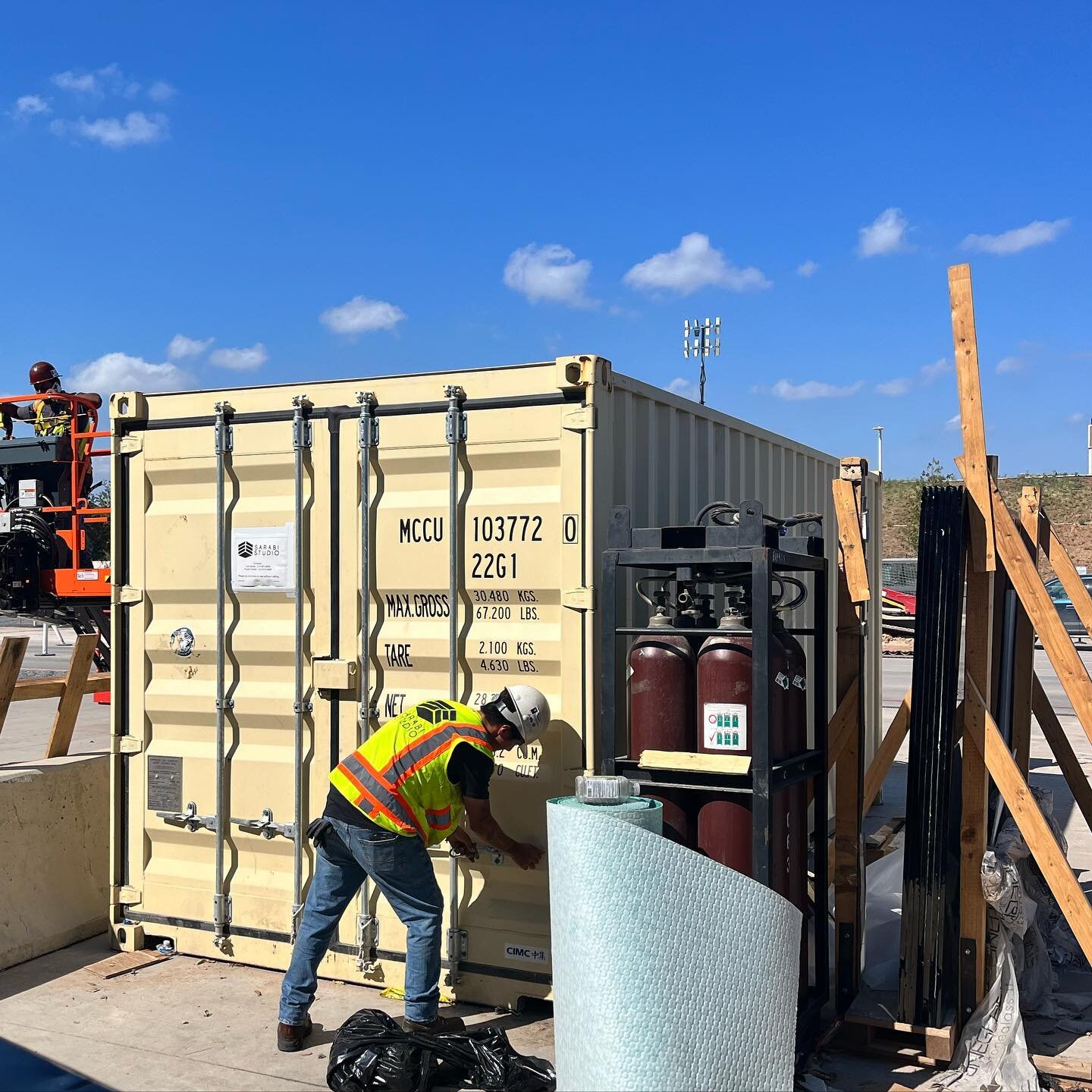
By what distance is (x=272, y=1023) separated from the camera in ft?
16.3

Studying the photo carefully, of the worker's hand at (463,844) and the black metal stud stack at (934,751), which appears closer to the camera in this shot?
the black metal stud stack at (934,751)

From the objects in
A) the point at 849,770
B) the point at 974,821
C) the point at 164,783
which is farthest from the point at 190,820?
the point at 974,821

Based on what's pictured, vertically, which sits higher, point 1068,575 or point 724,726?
point 1068,575

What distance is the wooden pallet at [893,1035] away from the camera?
178 inches

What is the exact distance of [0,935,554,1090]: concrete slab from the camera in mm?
4480

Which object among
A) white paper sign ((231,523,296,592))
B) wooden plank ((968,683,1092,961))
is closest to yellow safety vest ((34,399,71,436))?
white paper sign ((231,523,296,592))

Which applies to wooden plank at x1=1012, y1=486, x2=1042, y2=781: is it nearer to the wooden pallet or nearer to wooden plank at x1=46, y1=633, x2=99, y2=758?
the wooden pallet

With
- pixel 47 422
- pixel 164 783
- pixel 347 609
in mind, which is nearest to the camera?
pixel 347 609

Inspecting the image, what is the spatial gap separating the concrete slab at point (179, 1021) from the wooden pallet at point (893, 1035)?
1.32m

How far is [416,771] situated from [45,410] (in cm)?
897

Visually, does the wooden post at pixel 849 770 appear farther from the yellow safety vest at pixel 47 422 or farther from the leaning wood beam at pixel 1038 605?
the yellow safety vest at pixel 47 422

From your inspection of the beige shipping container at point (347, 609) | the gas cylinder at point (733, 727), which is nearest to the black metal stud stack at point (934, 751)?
the gas cylinder at point (733, 727)

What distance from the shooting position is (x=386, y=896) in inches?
185

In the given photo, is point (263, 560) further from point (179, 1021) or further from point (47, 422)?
point (47, 422)
